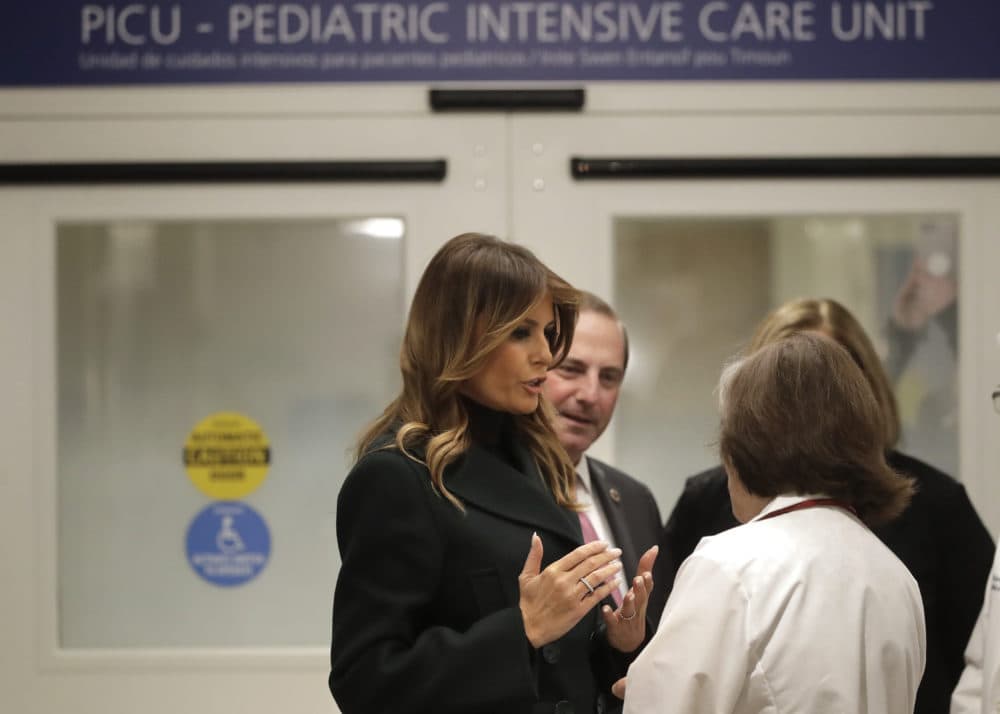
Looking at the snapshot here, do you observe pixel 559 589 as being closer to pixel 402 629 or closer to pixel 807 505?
pixel 402 629

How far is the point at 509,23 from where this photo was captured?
277 centimetres

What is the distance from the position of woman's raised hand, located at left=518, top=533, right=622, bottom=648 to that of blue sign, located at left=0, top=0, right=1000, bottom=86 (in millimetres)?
1483

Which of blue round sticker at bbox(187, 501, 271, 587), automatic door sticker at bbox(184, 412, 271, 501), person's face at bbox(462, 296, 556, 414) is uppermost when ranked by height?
person's face at bbox(462, 296, 556, 414)

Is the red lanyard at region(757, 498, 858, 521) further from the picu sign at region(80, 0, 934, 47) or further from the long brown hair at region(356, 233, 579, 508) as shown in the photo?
the picu sign at region(80, 0, 934, 47)

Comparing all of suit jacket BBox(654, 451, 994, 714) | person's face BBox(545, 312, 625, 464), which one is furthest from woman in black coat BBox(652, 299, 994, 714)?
person's face BBox(545, 312, 625, 464)

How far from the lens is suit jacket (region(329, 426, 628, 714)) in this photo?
1593 millimetres

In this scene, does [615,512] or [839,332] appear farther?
[839,332]

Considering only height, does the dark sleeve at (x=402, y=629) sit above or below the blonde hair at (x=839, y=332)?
below

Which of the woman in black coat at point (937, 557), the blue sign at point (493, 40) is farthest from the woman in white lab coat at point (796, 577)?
the blue sign at point (493, 40)

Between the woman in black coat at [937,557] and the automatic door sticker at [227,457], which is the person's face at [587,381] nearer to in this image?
the woman in black coat at [937,557]

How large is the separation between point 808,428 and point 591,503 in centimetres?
79

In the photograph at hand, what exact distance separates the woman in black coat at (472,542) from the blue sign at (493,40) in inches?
44.6

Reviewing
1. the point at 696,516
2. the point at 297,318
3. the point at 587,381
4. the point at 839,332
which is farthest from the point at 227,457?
the point at 839,332

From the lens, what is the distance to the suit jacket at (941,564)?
233 centimetres
